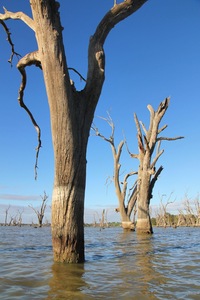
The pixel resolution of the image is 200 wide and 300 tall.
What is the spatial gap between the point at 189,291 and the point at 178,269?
1695mm

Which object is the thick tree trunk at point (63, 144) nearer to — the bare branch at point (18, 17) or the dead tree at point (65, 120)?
the dead tree at point (65, 120)

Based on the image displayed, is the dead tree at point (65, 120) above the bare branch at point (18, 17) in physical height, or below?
below

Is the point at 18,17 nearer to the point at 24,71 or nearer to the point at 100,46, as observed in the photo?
the point at 24,71

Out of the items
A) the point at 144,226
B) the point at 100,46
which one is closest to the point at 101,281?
the point at 100,46

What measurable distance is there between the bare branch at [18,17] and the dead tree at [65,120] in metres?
0.03

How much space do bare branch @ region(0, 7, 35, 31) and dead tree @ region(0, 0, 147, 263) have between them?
27 mm

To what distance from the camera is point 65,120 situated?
233 inches

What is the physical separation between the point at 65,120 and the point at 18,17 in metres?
2.73

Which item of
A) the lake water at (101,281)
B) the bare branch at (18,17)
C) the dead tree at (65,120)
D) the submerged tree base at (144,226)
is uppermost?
the bare branch at (18,17)

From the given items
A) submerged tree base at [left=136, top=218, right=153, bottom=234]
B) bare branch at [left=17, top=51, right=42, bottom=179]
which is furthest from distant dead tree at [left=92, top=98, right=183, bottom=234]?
bare branch at [left=17, top=51, right=42, bottom=179]

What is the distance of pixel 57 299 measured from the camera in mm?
3271

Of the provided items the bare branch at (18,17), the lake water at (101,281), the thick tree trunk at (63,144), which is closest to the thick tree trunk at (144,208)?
the lake water at (101,281)

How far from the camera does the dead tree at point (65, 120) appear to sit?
18.7ft

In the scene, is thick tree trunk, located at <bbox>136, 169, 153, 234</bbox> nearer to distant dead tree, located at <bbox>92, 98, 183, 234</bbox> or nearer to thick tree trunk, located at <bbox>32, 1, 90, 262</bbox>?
distant dead tree, located at <bbox>92, 98, 183, 234</bbox>
